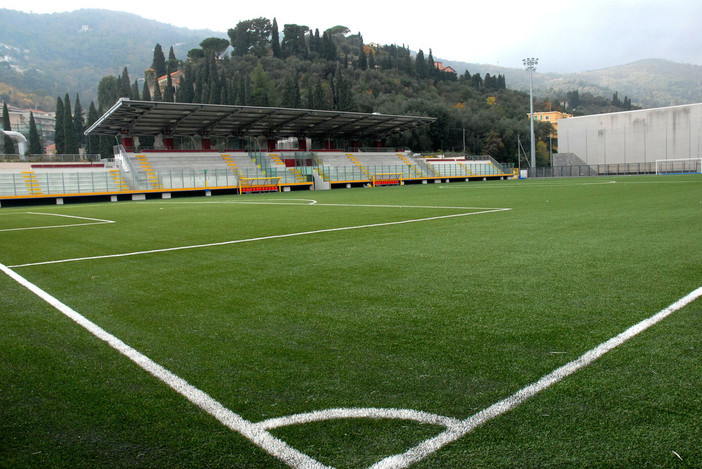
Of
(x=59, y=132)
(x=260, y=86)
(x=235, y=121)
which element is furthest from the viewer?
(x=260, y=86)

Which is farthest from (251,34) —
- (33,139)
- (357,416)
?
(357,416)

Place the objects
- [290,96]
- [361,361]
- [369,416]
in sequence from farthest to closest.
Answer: [290,96] → [361,361] → [369,416]

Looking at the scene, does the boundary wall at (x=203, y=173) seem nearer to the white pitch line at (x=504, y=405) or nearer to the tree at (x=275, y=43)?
the white pitch line at (x=504, y=405)

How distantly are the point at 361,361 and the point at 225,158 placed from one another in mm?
43595

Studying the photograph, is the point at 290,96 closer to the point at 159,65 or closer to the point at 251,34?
the point at 159,65

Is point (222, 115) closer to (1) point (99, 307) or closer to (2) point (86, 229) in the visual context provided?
(2) point (86, 229)

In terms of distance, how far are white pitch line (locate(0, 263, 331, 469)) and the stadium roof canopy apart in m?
33.8

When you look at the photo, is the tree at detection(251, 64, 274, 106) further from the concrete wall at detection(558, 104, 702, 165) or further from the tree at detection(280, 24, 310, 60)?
the concrete wall at detection(558, 104, 702, 165)

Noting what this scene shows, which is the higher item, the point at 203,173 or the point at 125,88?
the point at 125,88

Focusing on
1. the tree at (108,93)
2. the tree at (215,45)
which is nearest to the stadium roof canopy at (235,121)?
the tree at (108,93)

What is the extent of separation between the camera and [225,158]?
44.8m

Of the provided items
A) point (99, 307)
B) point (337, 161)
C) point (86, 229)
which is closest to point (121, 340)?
point (99, 307)

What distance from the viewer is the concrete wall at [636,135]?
62.8 meters

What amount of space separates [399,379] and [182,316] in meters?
2.24
